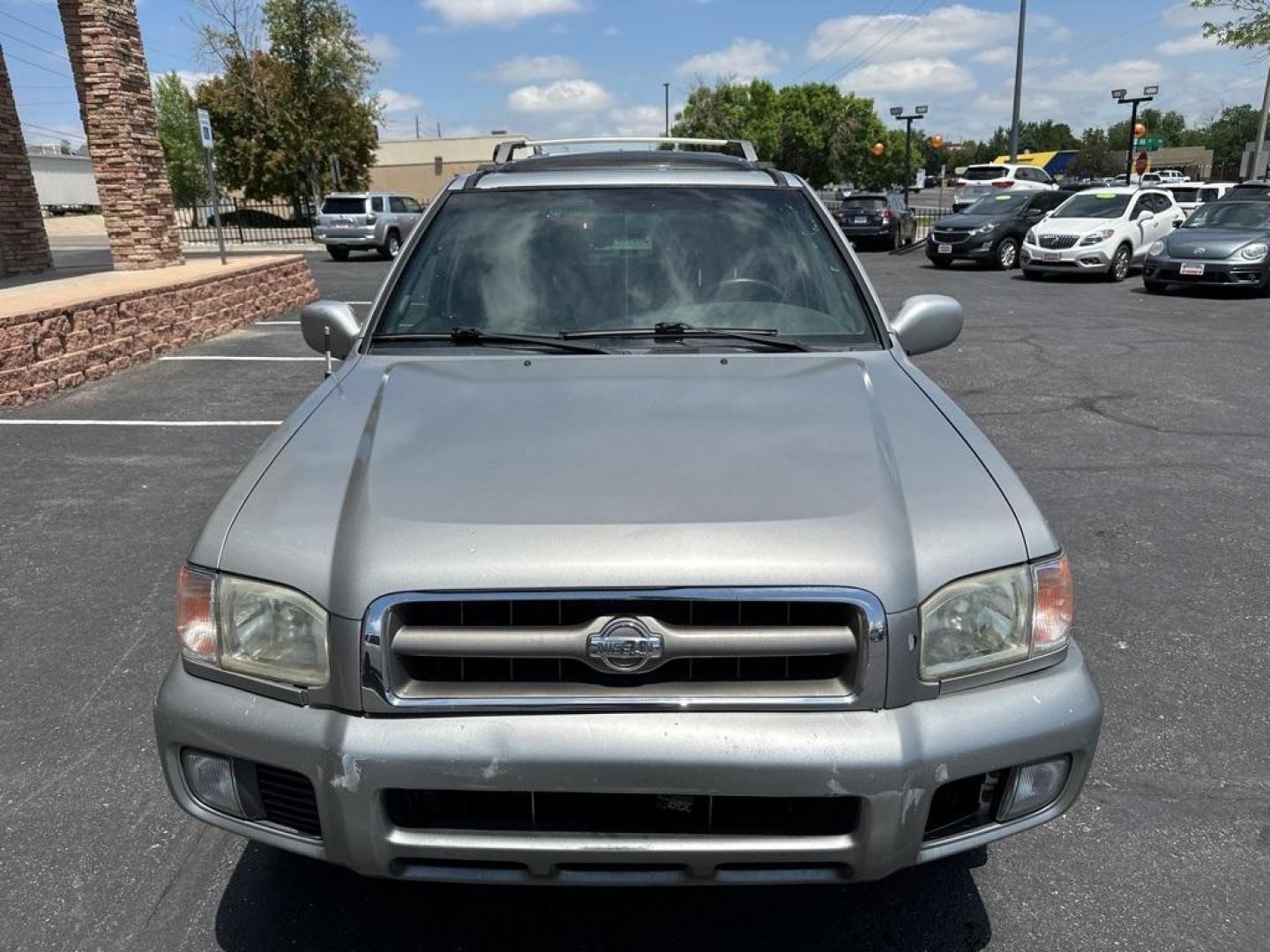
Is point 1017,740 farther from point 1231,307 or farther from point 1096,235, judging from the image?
point 1096,235

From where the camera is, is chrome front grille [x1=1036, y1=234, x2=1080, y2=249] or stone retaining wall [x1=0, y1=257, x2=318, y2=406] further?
chrome front grille [x1=1036, y1=234, x2=1080, y2=249]

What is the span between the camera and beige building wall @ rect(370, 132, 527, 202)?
2776 inches

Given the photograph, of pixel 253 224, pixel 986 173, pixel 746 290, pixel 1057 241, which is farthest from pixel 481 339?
pixel 253 224

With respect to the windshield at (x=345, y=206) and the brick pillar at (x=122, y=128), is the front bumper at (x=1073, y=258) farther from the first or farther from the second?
the windshield at (x=345, y=206)

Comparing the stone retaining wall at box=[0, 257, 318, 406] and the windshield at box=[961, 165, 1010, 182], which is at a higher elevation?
the windshield at box=[961, 165, 1010, 182]

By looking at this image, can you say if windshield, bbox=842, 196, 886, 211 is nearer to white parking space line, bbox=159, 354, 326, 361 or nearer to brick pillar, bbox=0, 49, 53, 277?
brick pillar, bbox=0, 49, 53, 277

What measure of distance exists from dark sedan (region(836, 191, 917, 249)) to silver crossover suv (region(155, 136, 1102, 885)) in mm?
25640

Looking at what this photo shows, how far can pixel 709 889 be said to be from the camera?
2.54 m

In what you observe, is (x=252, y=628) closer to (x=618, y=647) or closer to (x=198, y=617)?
(x=198, y=617)

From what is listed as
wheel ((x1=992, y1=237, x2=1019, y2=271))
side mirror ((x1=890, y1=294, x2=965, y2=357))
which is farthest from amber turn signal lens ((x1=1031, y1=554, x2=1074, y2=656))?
wheel ((x1=992, y1=237, x2=1019, y2=271))

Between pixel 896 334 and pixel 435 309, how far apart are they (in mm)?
1575

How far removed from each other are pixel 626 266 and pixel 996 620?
1858mm

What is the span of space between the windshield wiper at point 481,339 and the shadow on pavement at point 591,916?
1.56 metres

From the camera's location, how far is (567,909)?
2424mm
